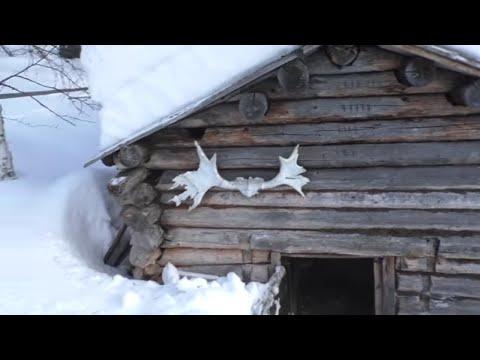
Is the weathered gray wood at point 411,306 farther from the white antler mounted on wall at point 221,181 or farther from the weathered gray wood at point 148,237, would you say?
the weathered gray wood at point 148,237

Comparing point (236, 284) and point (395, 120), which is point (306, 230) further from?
point (395, 120)

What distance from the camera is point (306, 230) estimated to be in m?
3.94

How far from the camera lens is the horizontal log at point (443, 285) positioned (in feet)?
12.6

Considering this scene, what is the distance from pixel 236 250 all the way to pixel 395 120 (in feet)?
6.70

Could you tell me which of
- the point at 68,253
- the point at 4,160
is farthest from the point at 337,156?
the point at 4,160

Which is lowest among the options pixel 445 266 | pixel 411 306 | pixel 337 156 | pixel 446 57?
pixel 411 306

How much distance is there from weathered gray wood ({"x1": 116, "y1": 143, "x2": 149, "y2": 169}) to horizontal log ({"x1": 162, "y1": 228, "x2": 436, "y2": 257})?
0.88m

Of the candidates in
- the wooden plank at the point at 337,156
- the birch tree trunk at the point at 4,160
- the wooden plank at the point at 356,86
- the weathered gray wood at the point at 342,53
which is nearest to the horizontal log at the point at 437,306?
the wooden plank at the point at 337,156

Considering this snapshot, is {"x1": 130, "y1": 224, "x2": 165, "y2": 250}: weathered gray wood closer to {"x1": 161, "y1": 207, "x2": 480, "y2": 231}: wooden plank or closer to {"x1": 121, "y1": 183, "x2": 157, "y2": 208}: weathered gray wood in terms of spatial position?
{"x1": 161, "y1": 207, "x2": 480, "y2": 231}: wooden plank

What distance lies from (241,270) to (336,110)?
1938mm

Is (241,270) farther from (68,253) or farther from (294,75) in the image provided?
(294,75)

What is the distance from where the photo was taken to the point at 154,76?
3.69 meters

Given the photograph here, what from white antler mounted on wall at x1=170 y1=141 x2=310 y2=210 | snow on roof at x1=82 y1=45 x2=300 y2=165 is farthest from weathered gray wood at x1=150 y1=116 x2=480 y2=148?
snow on roof at x1=82 y1=45 x2=300 y2=165

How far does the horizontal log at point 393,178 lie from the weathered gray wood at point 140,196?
104cm
